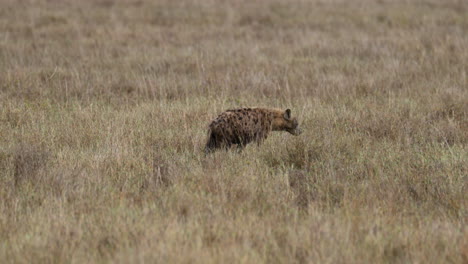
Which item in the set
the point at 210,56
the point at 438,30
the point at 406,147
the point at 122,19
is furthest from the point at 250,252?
the point at 122,19

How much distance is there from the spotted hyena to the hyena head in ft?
0.10

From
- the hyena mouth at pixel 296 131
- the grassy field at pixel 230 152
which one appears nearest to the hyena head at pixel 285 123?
the hyena mouth at pixel 296 131

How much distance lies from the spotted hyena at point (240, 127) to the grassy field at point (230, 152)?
19 centimetres

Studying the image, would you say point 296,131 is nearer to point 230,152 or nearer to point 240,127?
point 240,127

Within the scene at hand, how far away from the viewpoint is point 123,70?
13.0 meters

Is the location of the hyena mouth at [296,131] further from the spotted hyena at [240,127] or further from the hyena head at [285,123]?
the spotted hyena at [240,127]

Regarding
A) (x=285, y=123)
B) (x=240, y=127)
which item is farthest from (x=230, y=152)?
(x=285, y=123)

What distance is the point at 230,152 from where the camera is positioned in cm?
738

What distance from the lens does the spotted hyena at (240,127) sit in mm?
7586

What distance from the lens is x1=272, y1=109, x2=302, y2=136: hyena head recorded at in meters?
8.45

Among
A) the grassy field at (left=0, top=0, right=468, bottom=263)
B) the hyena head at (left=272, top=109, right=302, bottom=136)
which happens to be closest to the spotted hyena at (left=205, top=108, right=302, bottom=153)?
the hyena head at (left=272, top=109, right=302, bottom=136)

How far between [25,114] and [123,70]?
12.9ft

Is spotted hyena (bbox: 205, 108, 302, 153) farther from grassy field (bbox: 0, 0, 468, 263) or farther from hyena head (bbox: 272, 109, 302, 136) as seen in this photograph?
grassy field (bbox: 0, 0, 468, 263)

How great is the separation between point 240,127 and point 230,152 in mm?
433
